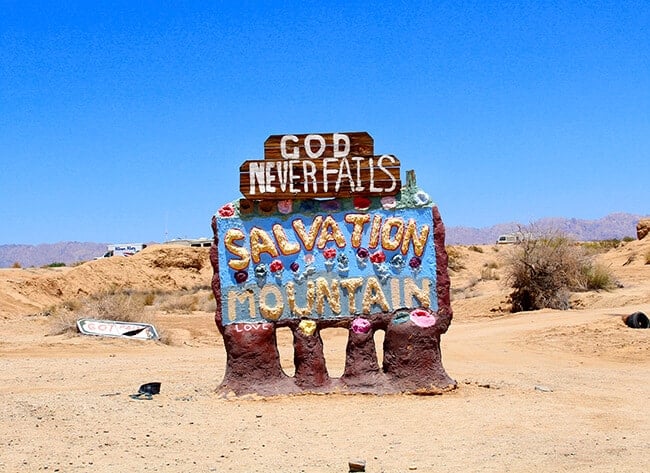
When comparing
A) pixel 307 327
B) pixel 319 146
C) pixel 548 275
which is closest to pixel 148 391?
pixel 307 327

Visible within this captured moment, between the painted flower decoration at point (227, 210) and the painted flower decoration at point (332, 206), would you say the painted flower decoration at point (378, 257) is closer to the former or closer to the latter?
the painted flower decoration at point (332, 206)

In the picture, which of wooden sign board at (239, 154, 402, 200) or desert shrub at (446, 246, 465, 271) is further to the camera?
desert shrub at (446, 246, 465, 271)

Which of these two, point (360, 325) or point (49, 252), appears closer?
point (360, 325)

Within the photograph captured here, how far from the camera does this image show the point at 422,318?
11680 mm

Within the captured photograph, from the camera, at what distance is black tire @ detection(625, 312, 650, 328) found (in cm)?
1809

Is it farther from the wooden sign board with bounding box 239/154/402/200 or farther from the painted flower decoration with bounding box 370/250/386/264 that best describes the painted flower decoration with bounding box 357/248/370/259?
the wooden sign board with bounding box 239/154/402/200

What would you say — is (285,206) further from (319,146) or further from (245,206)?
(319,146)

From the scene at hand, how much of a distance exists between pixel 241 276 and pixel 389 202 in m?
2.23

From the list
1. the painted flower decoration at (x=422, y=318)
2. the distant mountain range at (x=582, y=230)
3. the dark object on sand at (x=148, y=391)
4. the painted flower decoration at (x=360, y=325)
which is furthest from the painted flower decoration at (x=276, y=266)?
the distant mountain range at (x=582, y=230)

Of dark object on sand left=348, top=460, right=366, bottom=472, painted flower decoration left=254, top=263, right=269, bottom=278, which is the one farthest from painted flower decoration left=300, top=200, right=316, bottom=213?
dark object on sand left=348, top=460, right=366, bottom=472

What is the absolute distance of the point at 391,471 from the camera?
296 inches

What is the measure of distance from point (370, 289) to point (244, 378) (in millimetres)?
2037

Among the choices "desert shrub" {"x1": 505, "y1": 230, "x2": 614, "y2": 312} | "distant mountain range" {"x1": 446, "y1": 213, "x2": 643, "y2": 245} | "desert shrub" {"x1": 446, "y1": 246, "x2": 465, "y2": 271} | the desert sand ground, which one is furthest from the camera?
"distant mountain range" {"x1": 446, "y1": 213, "x2": 643, "y2": 245}

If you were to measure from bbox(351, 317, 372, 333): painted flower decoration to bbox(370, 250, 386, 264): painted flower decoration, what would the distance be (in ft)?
2.60
